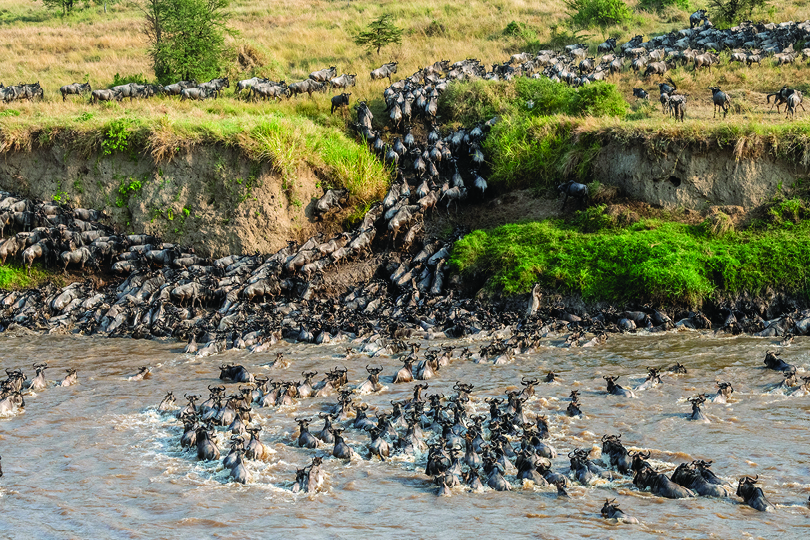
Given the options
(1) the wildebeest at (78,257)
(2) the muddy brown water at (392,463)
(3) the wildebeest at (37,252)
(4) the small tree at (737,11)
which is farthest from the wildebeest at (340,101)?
(4) the small tree at (737,11)

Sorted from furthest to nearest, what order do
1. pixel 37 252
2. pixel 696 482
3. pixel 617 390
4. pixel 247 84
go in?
pixel 247 84, pixel 37 252, pixel 617 390, pixel 696 482

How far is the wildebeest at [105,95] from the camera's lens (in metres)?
24.0

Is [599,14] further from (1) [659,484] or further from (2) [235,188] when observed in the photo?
(1) [659,484]

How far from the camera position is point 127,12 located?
159ft

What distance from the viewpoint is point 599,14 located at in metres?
34.4

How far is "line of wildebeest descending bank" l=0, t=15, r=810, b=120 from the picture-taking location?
24094 mm

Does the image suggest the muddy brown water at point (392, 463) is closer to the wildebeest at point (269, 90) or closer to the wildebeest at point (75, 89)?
the wildebeest at point (269, 90)

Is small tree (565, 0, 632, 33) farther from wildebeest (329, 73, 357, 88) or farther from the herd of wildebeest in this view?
the herd of wildebeest

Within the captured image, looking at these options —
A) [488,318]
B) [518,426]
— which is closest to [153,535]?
[518,426]

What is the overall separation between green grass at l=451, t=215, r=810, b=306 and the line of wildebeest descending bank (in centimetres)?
793

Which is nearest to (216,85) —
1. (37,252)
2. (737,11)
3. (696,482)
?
(37,252)

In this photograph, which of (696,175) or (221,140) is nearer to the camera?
(696,175)

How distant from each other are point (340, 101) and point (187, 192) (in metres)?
6.45

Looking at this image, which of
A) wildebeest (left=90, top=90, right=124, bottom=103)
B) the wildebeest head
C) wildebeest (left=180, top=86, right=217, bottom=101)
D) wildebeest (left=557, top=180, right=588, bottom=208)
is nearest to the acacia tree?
wildebeest (left=90, top=90, right=124, bottom=103)
